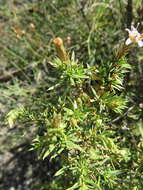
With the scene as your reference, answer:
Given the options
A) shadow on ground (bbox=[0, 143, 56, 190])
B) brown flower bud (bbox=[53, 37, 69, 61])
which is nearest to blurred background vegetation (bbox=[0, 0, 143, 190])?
shadow on ground (bbox=[0, 143, 56, 190])

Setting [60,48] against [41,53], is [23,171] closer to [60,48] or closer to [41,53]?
[41,53]

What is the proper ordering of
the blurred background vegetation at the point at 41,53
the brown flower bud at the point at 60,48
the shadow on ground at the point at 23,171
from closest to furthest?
1. the brown flower bud at the point at 60,48
2. the blurred background vegetation at the point at 41,53
3. the shadow on ground at the point at 23,171

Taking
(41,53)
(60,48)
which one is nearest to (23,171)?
(41,53)

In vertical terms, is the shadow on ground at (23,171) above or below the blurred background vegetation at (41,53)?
below

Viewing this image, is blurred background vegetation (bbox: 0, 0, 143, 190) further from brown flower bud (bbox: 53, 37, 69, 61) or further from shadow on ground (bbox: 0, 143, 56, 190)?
brown flower bud (bbox: 53, 37, 69, 61)

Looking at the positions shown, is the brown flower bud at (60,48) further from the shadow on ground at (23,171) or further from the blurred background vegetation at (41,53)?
the shadow on ground at (23,171)

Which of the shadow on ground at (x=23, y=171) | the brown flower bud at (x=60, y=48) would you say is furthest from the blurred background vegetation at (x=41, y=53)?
the brown flower bud at (x=60, y=48)

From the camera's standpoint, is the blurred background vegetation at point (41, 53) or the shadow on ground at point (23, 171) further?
the shadow on ground at point (23, 171)

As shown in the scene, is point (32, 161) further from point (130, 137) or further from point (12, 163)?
point (130, 137)
